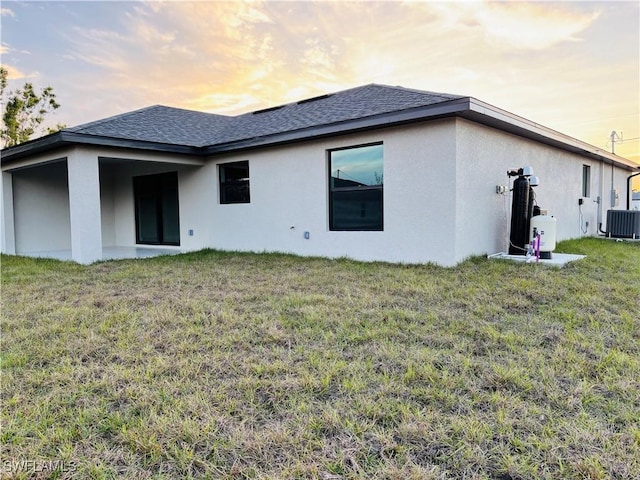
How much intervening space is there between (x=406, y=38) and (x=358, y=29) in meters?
1.24

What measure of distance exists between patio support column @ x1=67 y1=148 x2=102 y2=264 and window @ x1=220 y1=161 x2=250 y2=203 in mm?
2834

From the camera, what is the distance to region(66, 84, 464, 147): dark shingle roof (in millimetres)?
7508

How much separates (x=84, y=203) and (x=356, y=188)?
557 cm

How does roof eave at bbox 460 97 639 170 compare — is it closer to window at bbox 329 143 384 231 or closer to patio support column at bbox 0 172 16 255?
window at bbox 329 143 384 231

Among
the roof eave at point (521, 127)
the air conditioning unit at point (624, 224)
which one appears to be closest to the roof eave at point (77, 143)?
the roof eave at point (521, 127)

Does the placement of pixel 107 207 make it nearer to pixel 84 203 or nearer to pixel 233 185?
pixel 84 203

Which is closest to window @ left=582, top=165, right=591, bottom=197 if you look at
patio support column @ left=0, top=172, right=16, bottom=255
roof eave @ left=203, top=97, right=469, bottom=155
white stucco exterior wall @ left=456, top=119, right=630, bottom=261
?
white stucco exterior wall @ left=456, top=119, right=630, bottom=261

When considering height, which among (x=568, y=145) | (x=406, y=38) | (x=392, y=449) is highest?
(x=406, y=38)

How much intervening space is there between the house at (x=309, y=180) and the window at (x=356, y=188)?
22mm

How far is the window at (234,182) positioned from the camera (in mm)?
9516

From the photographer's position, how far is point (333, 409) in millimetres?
2219

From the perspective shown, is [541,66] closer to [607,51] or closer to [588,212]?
[607,51]

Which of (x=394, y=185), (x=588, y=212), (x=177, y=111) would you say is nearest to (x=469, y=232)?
(x=394, y=185)

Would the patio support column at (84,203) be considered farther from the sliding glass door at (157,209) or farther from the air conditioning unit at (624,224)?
the air conditioning unit at (624,224)
